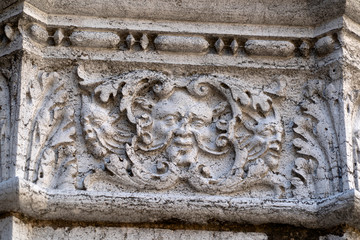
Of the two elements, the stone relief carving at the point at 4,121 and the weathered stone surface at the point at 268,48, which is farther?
the weathered stone surface at the point at 268,48

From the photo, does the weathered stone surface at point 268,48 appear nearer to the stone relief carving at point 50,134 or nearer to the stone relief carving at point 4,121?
the stone relief carving at point 50,134

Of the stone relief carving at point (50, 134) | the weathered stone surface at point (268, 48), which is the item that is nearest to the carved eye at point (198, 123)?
the weathered stone surface at point (268, 48)

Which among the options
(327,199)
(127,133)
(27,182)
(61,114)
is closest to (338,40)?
(327,199)

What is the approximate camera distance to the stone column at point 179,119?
290 cm

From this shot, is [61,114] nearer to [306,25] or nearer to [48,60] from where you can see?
[48,60]

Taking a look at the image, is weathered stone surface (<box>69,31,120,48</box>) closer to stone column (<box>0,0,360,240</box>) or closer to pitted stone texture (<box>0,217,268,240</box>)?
stone column (<box>0,0,360,240</box>)

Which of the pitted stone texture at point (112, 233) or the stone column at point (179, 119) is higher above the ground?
the stone column at point (179, 119)

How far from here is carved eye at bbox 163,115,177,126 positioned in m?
3.09

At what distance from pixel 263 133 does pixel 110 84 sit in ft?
1.95

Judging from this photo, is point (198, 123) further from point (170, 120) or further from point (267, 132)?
point (267, 132)

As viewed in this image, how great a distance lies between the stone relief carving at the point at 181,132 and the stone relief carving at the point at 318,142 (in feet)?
0.27

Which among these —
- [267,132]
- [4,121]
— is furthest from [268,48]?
[4,121]

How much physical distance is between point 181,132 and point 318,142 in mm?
504

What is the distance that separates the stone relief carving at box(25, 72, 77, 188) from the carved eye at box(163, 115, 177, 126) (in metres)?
0.34
